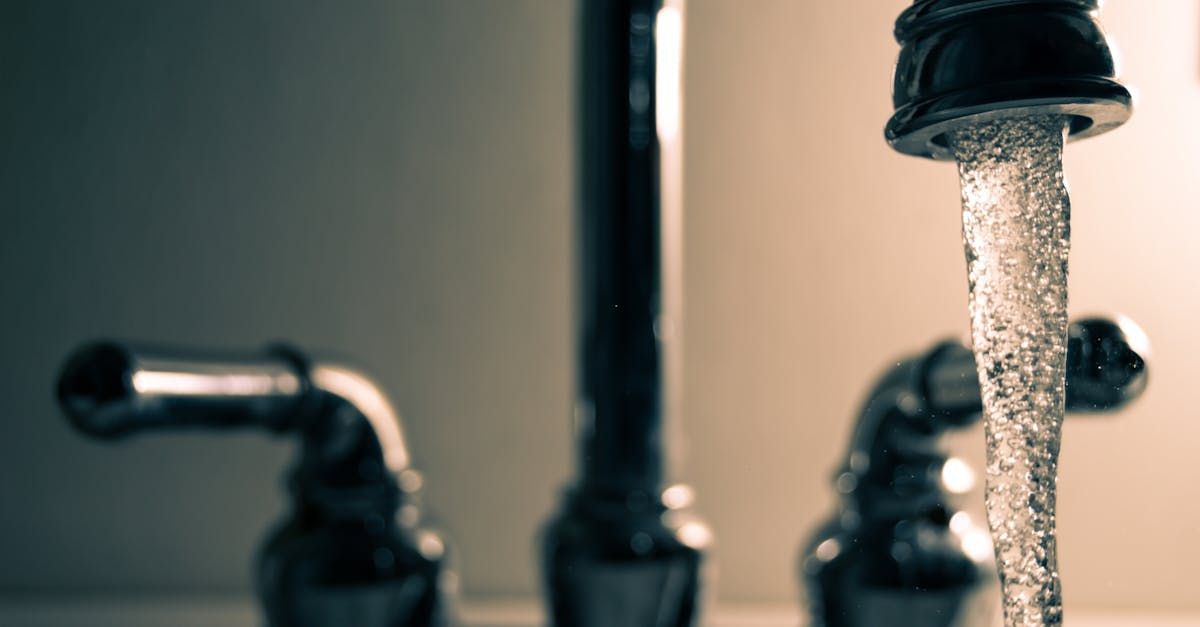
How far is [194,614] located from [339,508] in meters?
0.32

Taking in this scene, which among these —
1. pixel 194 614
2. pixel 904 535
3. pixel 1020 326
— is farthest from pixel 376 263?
pixel 1020 326

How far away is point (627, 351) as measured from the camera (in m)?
0.41

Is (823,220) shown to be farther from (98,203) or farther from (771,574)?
(98,203)

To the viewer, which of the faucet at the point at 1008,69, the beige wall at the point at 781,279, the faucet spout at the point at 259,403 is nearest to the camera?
the faucet at the point at 1008,69

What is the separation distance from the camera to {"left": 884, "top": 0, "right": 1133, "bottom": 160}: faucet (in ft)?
0.70

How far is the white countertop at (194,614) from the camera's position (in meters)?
0.66

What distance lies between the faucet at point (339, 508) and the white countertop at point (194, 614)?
0.77 ft

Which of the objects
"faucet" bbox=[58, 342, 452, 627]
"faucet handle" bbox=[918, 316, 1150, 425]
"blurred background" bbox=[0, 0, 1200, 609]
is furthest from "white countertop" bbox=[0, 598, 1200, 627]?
"faucet handle" bbox=[918, 316, 1150, 425]

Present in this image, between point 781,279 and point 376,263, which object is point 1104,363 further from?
point 376,263

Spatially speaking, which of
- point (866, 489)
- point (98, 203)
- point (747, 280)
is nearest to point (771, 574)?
point (747, 280)

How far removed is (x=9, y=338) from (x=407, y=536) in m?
0.42

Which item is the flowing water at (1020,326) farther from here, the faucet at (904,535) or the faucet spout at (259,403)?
the faucet spout at (259,403)

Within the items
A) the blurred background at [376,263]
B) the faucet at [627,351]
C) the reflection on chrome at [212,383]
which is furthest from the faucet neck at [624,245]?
the blurred background at [376,263]

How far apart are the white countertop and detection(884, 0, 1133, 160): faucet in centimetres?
47
